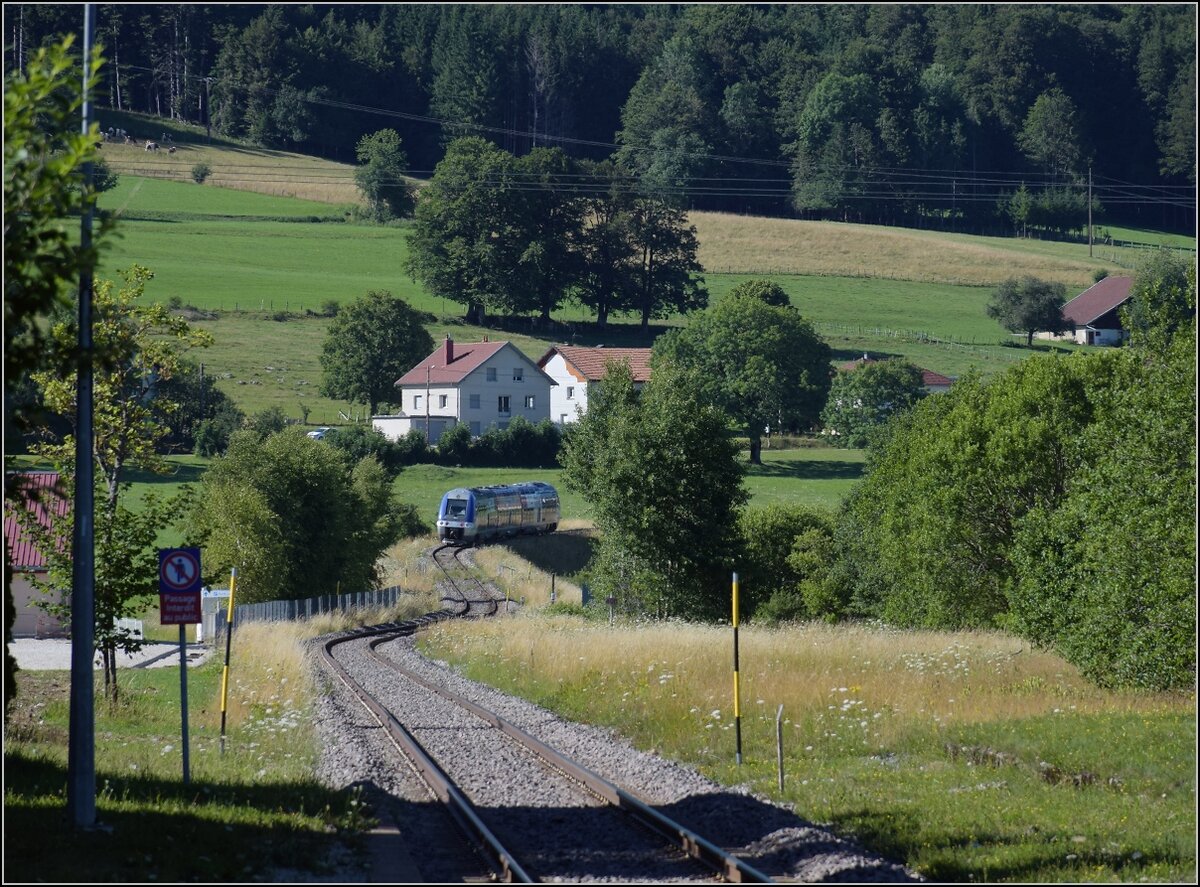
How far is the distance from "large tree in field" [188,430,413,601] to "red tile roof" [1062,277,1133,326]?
78.8 meters

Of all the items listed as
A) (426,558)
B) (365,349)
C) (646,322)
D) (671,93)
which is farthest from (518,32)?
(426,558)

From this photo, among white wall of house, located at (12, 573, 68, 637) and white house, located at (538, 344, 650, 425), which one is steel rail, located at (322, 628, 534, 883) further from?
white house, located at (538, 344, 650, 425)

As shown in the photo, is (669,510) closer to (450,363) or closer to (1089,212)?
(450,363)

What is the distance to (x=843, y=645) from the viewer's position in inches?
1038

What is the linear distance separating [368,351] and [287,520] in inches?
Answer: 2082

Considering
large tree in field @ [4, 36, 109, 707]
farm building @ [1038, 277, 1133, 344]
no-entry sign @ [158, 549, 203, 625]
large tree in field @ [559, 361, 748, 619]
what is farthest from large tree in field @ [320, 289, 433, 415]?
large tree in field @ [4, 36, 109, 707]

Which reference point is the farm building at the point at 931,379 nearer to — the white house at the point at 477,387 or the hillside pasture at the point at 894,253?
the white house at the point at 477,387

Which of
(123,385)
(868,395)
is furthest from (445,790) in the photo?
(868,395)

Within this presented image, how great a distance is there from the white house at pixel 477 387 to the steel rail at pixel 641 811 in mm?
73486

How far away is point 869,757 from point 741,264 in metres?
127

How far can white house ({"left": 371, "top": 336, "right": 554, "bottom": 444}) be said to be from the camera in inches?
3784

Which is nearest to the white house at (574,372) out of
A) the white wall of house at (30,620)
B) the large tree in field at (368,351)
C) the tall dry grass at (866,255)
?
the large tree in field at (368,351)

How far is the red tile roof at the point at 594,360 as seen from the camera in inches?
3954

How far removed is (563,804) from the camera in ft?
48.7
